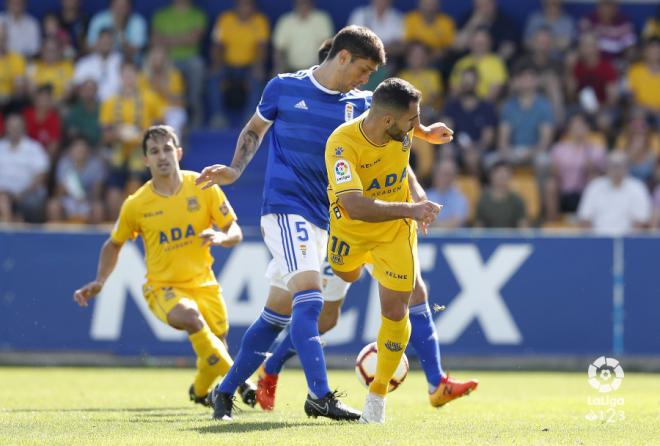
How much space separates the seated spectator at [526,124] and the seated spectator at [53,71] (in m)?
6.12

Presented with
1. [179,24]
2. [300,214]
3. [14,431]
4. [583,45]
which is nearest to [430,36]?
[583,45]

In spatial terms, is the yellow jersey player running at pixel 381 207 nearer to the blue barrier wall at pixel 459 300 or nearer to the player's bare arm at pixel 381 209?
the player's bare arm at pixel 381 209

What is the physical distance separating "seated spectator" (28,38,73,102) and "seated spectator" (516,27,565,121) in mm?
6292

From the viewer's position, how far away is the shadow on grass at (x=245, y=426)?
7.21 meters

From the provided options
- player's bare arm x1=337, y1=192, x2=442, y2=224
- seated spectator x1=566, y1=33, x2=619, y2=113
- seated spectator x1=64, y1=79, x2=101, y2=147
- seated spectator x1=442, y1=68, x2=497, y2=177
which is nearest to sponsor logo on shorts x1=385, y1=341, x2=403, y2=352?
player's bare arm x1=337, y1=192, x2=442, y2=224

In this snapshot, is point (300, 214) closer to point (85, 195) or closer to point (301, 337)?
point (301, 337)

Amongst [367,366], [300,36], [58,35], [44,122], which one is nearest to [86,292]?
[367,366]

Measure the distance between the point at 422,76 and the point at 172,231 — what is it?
28.0ft

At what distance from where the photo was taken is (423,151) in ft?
54.6

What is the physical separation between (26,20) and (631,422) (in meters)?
13.3

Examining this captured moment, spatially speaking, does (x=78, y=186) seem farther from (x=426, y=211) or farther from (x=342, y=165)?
(x=426, y=211)

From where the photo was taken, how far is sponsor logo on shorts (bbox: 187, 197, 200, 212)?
9562 millimetres

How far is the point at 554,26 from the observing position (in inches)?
727

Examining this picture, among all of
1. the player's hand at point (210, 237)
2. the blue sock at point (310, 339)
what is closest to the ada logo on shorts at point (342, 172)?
the blue sock at point (310, 339)
